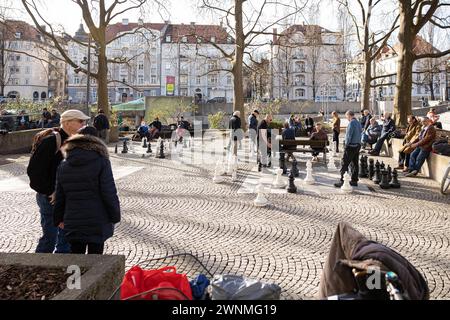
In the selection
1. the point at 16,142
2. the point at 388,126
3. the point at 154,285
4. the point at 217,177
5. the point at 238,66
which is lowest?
the point at 154,285

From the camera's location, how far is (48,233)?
5.40 m

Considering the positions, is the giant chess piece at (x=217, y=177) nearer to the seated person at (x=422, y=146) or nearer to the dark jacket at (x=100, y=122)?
the seated person at (x=422, y=146)

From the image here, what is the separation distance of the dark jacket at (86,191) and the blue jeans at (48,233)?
104cm

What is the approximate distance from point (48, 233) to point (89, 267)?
6.54 feet

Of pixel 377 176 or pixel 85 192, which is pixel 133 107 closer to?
pixel 377 176

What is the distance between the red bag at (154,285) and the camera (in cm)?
324

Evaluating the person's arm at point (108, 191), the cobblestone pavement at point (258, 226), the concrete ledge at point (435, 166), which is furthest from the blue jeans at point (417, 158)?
the person's arm at point (108, 191)

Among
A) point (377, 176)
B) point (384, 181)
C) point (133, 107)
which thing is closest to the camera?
point (384, 181)

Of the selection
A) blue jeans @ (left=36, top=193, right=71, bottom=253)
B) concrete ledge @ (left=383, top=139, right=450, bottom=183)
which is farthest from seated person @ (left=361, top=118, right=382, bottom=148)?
blue jeans @ (left=36, top=193, right=71, bottom=253)

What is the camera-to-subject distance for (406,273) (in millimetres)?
3037

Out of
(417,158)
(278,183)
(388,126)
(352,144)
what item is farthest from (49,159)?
(388,126)

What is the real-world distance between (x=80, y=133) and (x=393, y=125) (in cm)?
1644
